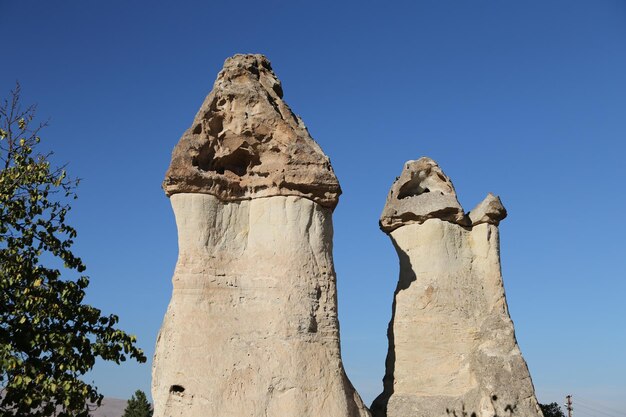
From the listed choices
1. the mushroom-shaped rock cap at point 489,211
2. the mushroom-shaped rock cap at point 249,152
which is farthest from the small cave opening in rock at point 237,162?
the mushroom-shaped rock cap at point 489,211

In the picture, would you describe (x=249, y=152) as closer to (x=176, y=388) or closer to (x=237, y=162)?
(x=237, y=162)

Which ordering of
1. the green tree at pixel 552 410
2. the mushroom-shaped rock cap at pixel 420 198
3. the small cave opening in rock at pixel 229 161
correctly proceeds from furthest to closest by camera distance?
the green tree at pixel 552 410
the mushroom-shaped rock cap at pixel 420 198
the small cave opening in rock at pixel 229 161

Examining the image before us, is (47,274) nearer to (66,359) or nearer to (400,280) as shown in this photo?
(66,359)

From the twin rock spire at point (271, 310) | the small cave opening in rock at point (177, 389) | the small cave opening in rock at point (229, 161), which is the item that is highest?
the small cave opening in rock at point (229, 161)

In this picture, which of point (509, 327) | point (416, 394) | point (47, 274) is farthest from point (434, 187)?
point (47, 274)

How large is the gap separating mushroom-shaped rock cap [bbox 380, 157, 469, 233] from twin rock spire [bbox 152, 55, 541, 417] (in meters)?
1.89

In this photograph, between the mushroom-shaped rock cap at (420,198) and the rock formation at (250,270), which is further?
the mushroom-shaped rock cap at (420,198)

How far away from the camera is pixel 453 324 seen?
1576 centimetres

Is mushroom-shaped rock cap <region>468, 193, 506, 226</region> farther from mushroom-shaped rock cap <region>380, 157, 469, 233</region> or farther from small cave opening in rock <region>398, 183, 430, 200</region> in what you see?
small cave opening in rock <region>398, 183, 430, 200</region>

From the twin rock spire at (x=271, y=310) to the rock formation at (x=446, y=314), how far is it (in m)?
0.03

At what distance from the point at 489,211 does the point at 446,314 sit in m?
2.44

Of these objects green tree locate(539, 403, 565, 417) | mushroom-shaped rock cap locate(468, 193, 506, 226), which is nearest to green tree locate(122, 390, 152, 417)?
green tree locate(539, 403, 565, 417)

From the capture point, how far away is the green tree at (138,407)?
31.3 meters

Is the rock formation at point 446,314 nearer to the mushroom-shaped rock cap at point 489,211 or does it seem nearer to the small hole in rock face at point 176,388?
the mushroom-shaped rock cap at point 489,211
